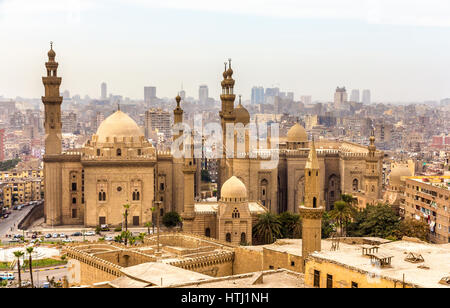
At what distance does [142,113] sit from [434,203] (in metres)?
39.4

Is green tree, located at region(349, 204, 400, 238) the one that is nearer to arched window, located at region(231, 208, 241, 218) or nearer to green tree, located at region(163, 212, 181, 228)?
arched window, located at region(231, 208, 241, 218)

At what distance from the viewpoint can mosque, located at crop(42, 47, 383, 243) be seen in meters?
27.8

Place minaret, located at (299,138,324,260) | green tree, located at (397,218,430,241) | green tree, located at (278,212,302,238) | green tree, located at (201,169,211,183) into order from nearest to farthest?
minaret, located at (299,138,324,260)
green tree, located at (397,218,430,241)
green tree, located at (278,212,302,238)
green tree, located at (201,169,211,183)

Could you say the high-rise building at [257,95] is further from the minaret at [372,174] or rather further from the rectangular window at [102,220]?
the rectangular window at [102,220]

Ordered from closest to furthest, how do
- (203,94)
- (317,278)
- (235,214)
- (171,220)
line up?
(317,278) < (235,214) < (171,220) < (203,94)

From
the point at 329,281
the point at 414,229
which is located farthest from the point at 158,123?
the point at 329,281

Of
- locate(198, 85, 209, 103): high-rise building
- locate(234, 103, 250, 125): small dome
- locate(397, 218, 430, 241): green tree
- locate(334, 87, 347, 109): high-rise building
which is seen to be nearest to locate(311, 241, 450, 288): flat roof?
locate(397, 218, 430, 241): green tree

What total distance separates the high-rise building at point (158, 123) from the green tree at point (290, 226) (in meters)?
38.4

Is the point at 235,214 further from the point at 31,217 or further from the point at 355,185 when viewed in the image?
the point at 31,217

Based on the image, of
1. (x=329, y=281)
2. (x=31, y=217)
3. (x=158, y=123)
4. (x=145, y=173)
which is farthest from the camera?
(x=158, y=123)

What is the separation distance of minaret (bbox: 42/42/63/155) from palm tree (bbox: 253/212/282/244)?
11551 mm

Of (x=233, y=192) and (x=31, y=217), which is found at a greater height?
(x=233, y=192)

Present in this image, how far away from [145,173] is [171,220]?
3.00 m

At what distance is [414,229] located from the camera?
22.4m
